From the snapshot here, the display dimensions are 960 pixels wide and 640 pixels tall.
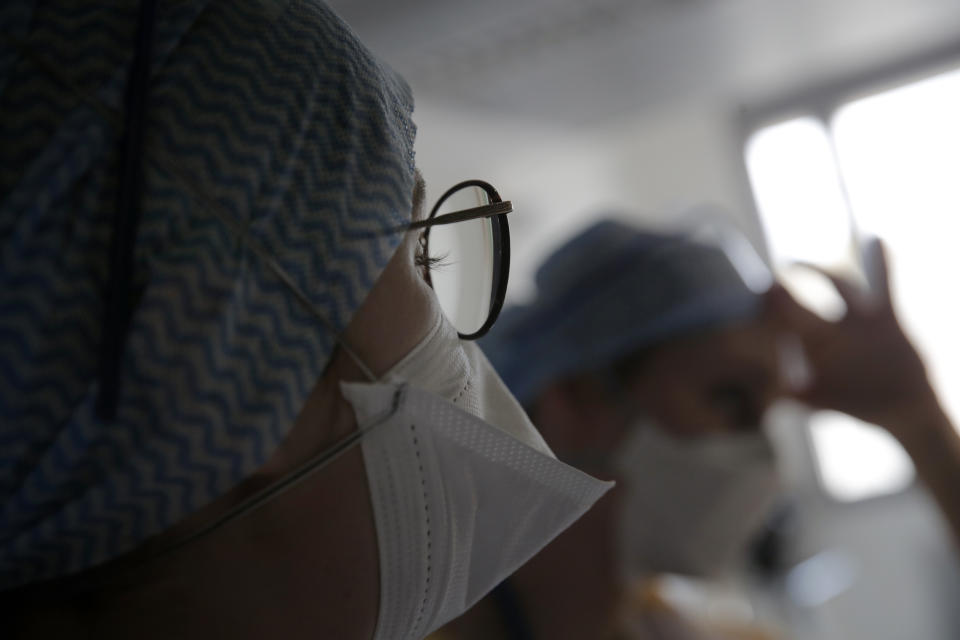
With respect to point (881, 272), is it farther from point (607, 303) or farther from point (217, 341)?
point (217, 341)

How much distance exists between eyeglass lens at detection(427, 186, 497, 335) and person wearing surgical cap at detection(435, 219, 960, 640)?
0.93 metres

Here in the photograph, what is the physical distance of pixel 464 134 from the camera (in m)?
3.55

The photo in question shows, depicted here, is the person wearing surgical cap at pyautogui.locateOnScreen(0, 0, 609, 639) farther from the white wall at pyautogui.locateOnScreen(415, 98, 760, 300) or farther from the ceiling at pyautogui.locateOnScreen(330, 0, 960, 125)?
the white wall at pyautogui.locateOnScreen(415, 98, 760, 300)

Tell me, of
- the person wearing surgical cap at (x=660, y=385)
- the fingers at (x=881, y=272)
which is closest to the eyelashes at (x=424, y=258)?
the person wearing surgical cap at (x=660, y=385)

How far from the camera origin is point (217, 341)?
0.49 meters

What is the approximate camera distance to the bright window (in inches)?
146

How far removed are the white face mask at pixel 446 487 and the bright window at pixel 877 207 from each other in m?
3.27

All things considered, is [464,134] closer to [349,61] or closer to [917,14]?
[917,14]

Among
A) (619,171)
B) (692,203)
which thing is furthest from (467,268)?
(619,171)

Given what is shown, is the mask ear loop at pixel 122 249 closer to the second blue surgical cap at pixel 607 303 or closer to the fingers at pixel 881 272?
the second blue surgical cap at pixel 607 303

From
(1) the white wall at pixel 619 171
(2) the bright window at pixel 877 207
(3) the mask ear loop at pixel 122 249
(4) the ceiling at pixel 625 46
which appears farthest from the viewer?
(1) the white wall at pixel 619 171

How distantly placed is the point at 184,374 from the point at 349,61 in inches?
9.8

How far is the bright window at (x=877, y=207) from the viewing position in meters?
3.71

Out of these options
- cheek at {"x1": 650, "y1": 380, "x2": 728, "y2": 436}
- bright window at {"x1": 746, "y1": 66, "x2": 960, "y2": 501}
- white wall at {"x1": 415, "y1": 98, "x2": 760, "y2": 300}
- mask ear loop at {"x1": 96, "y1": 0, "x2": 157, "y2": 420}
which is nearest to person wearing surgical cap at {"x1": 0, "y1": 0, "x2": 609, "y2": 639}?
mask ear loop at {"x1": 96, "y1": 0, "x2": 157, "y2": 420}
